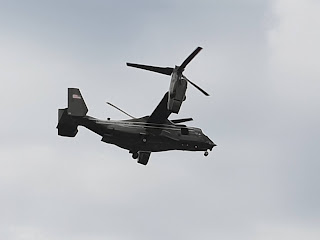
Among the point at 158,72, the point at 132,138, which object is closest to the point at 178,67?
the point at 158,72

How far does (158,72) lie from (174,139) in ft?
26.1

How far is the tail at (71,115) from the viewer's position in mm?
105500

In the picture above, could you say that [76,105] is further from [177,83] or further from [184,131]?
[184,131]

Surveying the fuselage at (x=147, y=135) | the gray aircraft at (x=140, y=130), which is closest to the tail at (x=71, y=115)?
the gray aircraft at (x=140, y=130)

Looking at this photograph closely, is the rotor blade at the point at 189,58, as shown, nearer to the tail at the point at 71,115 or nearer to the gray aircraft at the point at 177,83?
the gray aircraft at the point at 177,83

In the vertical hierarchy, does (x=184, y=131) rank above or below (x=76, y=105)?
above

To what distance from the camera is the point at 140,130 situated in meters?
109


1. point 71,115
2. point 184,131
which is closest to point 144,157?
point 184,131

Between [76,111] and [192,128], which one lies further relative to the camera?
[192,128]

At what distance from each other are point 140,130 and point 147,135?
0.97m

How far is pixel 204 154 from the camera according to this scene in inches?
4469

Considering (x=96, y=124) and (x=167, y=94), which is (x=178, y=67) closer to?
(x=167, y=94)

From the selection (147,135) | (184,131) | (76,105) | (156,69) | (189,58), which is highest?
(189,58)

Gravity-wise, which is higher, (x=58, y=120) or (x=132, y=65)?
(x=132, y=65)
